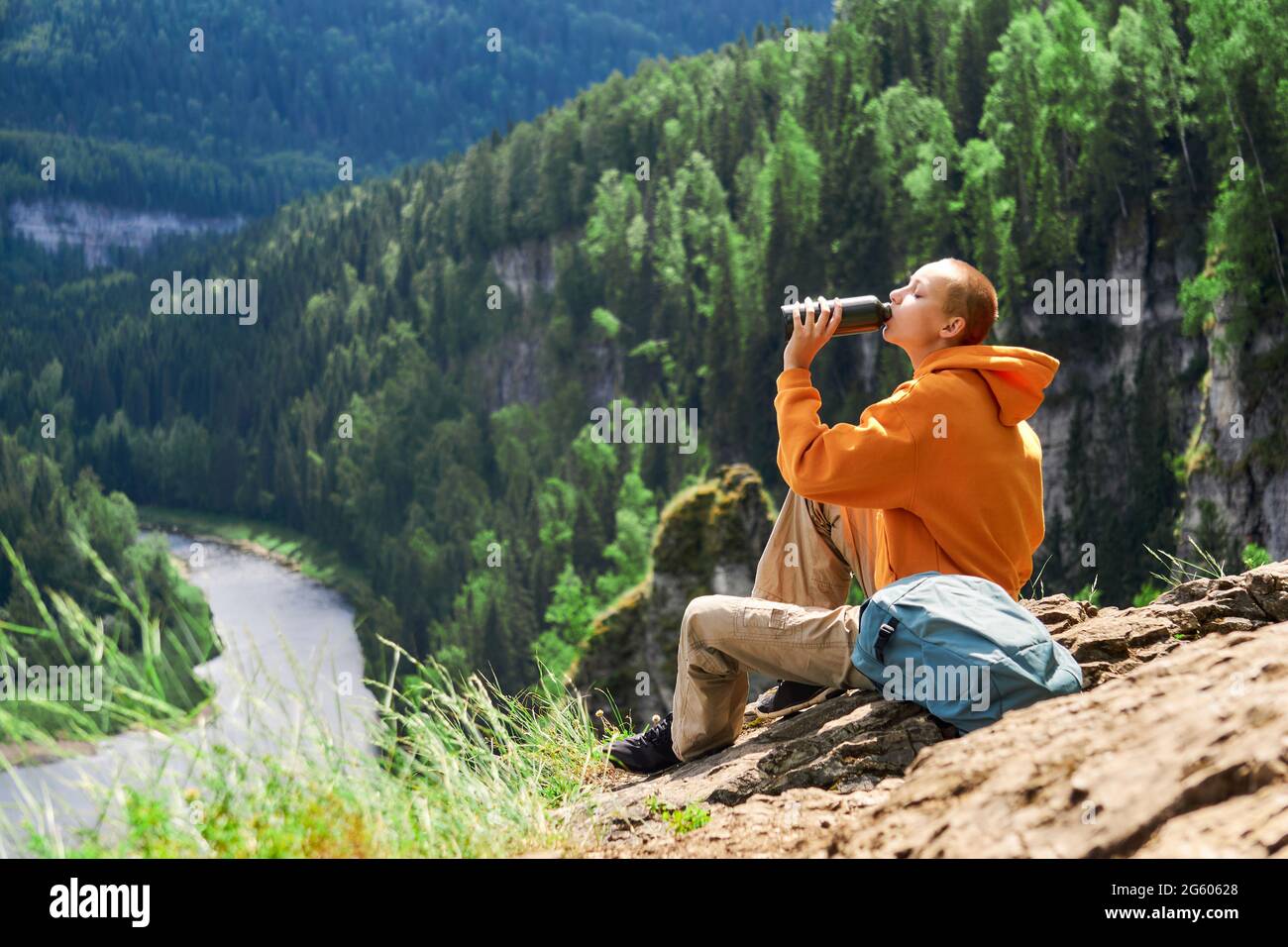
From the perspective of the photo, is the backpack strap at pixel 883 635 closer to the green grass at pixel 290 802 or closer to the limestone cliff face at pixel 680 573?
the green grass at pixel 290 802

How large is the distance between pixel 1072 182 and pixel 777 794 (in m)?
50.3

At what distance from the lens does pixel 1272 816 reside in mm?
3246

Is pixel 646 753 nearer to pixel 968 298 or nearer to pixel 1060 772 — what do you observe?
pixel 968 298

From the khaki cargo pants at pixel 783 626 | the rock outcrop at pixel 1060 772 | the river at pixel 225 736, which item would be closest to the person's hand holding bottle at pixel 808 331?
the khaki cargo pants at pixel 783 626

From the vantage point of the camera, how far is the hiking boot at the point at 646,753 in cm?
594

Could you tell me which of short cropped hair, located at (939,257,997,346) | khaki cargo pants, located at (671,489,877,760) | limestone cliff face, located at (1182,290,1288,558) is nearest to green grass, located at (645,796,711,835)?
khaki cargo pants, located at (671,489,877,760)

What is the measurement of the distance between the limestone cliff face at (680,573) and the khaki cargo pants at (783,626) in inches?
799

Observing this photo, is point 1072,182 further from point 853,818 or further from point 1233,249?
point 853,818

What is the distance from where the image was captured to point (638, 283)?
A: 94.7 m

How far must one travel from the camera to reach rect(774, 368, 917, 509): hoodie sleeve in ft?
16.4

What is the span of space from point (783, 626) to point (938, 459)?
86 centimetres

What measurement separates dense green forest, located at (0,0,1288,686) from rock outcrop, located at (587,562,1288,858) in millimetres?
33338

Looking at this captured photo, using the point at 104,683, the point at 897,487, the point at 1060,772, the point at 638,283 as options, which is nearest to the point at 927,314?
Result: the point at 897,487

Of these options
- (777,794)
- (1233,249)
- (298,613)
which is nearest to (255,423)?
(298,613)
